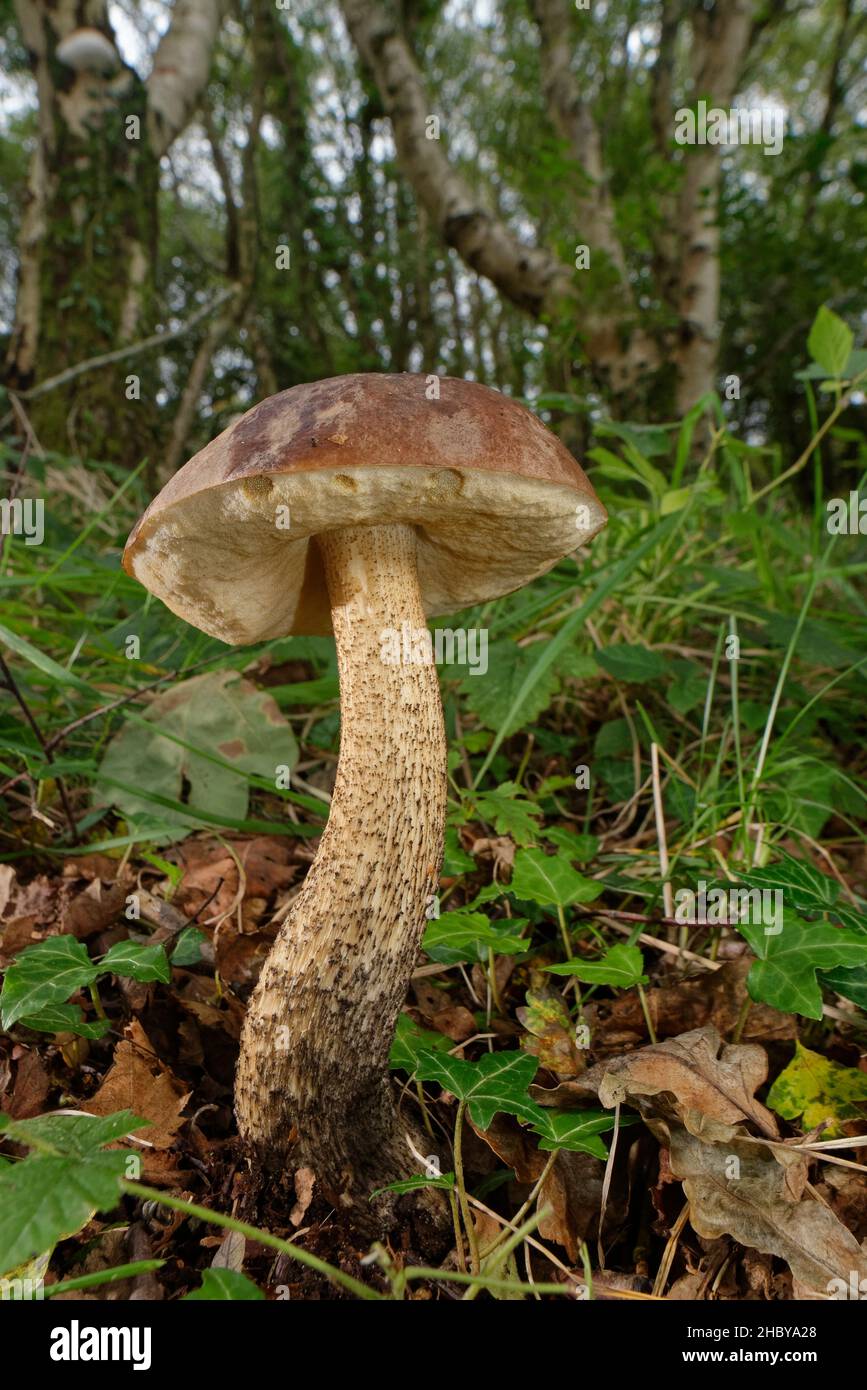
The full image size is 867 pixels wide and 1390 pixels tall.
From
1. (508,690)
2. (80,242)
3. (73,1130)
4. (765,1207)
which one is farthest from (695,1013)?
(80,242)

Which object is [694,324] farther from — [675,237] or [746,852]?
[746,852]

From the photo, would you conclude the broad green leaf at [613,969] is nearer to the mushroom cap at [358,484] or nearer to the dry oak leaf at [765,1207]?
the dry oak leaf at [765,1207]

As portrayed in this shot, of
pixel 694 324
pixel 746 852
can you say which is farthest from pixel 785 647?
pixel 694 324

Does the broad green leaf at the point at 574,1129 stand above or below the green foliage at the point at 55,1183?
below

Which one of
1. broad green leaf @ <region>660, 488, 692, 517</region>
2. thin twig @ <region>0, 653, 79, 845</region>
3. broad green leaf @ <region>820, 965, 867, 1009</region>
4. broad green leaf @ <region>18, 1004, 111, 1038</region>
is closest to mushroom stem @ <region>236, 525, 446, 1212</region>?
broad green leaf @ <region>18, 1004, 111, 1038</region>

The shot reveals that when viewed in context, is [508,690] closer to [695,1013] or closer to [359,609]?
[359,609]

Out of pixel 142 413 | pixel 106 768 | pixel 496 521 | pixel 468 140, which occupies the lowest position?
pixel 106 768

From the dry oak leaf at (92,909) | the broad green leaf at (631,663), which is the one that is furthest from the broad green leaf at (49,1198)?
the broad green leaf at (631,663)
